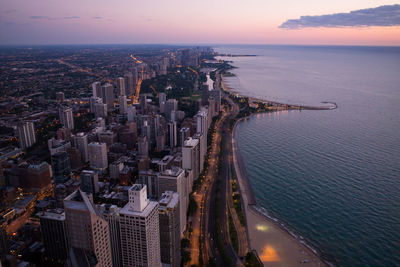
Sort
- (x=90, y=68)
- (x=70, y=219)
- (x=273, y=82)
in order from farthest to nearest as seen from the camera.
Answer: (x=90, y=68), (x=273, y=82), (x=70, y=219)

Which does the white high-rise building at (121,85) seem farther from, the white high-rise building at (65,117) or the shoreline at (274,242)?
the shoreline at (274,242)

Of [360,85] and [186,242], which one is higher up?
[360,85]

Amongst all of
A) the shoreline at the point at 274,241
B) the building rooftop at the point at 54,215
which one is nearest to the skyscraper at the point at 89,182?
the building rooftop at the point at 54,215

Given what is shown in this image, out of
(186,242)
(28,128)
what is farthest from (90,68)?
(186,242)

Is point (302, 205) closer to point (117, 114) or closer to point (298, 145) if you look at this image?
point (298, 145)

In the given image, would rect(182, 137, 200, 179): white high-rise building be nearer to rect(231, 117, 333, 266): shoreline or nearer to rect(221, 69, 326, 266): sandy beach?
rect(231, 117, 333, 266): shoreline

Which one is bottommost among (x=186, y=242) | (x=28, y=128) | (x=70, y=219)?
(x=186, y=242)

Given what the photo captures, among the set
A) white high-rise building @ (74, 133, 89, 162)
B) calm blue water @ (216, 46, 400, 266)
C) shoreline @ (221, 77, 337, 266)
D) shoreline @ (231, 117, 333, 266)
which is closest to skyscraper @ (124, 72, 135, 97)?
calm blue water @ (216, 46, 400, 266)
